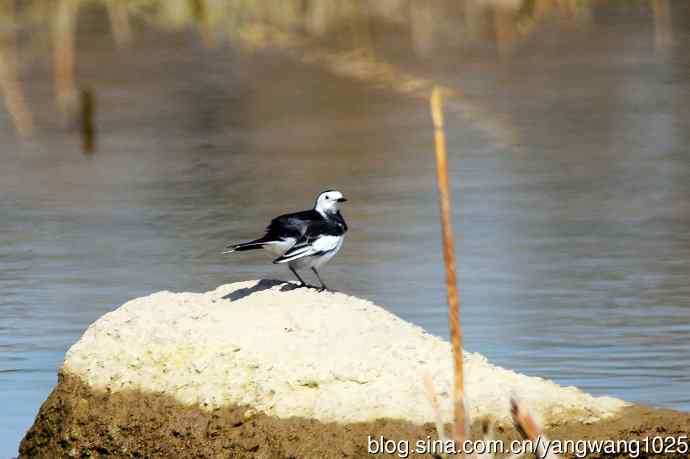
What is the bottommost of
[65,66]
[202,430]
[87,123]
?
[202,430]

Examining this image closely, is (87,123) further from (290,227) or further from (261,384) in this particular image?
(290,227)

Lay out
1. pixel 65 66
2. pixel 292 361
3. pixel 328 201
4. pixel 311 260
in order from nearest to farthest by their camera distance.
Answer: pixel 65 66, pixel 292 361, pixel 311 260, pixel 328 201

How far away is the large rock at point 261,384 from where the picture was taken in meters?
5.97

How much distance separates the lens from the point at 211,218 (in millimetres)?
11391

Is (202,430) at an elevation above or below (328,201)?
below

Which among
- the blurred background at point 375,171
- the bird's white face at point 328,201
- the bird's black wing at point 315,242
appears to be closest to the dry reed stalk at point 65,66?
the blurred background at point 375,171

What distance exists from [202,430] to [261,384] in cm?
27

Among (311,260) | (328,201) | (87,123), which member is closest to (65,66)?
(87,123)

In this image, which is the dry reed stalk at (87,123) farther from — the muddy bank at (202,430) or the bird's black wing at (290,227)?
the bird's black wing at (290,227)

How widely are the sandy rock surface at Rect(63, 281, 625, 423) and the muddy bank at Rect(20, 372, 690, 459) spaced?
4 centimetres

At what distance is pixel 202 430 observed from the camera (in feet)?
20.1

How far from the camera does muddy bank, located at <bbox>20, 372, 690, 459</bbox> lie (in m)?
5.88

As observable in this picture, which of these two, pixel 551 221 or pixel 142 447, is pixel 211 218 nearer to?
pixel 551 221

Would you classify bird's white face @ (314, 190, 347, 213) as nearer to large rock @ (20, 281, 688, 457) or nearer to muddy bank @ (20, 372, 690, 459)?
large rock @ (20, 281, 688, 457)
